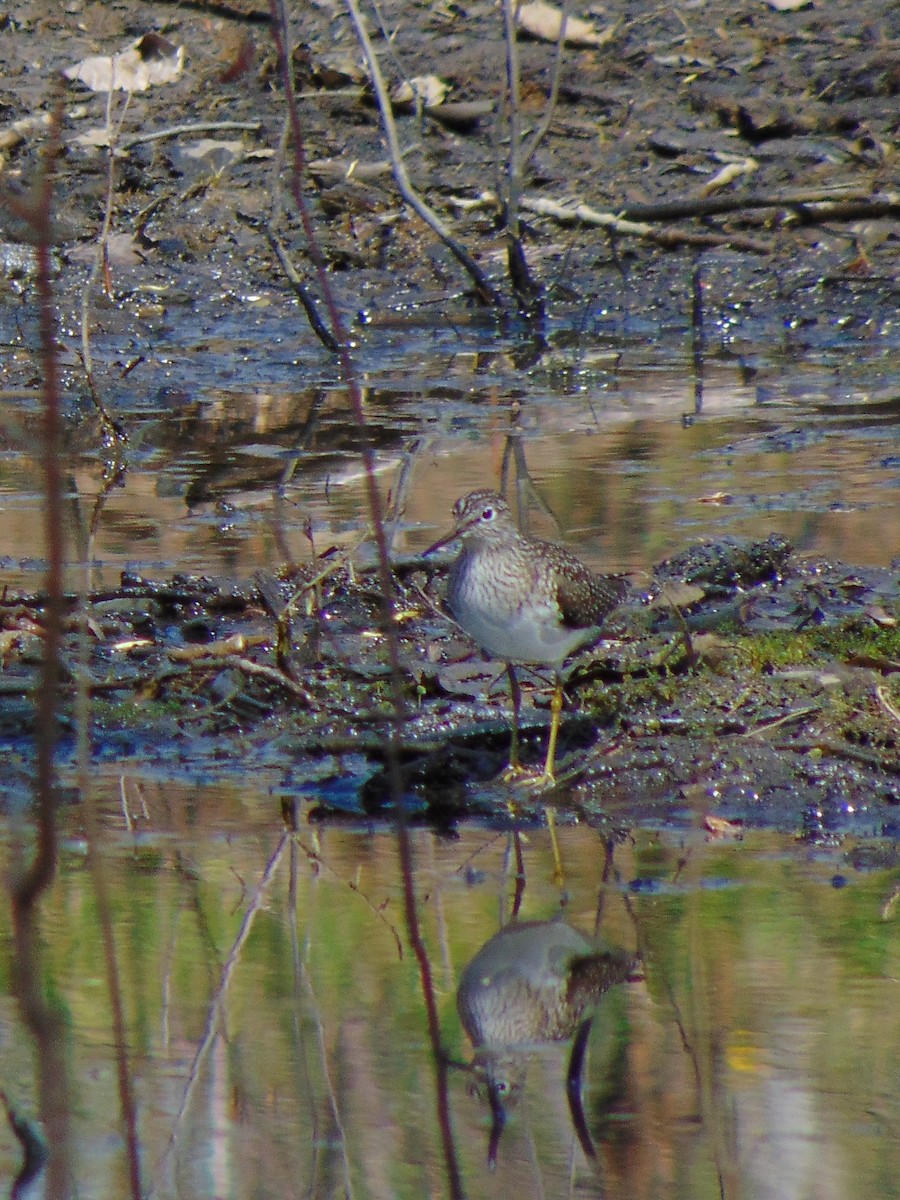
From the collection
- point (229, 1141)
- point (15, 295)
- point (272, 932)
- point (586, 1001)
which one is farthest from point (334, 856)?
point (15, 295)

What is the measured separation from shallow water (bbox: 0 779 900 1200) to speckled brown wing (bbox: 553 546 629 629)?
754mm

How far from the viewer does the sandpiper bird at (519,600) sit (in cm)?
568

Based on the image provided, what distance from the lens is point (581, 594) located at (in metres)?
5.89

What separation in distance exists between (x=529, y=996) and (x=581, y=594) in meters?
1.80

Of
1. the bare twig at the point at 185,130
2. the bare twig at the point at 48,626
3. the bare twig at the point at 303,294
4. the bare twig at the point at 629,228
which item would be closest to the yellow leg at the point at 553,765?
the bare twig at the point at 48,626

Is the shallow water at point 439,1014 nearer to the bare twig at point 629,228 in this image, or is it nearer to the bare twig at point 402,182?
the bare twig at point 402,182

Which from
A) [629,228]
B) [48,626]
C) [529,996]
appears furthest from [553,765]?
[629,228]

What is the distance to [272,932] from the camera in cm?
466

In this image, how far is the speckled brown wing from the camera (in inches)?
229

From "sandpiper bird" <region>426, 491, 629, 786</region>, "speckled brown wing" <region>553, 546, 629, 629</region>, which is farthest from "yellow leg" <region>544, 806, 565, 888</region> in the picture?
"speckled brown wing" <region>553, 546, 629, 629</region>

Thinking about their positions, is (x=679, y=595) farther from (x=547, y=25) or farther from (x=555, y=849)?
(x=547, y=25)

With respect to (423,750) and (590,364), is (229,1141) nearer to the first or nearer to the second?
(423,750)

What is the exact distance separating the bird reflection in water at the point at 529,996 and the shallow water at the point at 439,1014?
0.03 meters

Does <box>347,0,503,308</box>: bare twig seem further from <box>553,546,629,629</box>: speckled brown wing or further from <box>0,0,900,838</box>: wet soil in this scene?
<box>553,546,629,629</box>: speckled brown wing
